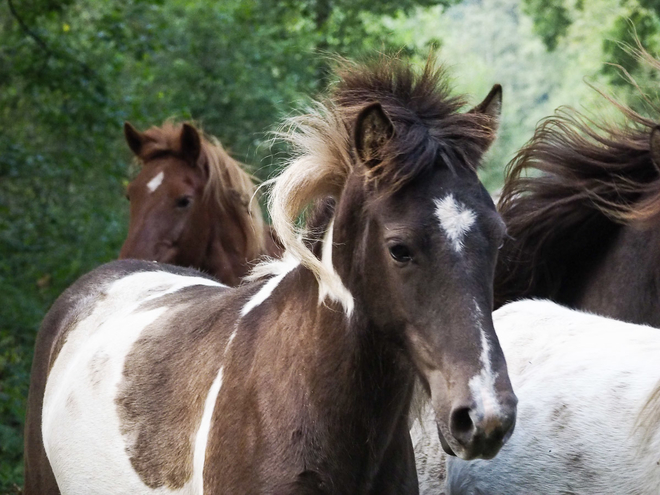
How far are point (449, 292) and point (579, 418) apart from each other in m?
0.94

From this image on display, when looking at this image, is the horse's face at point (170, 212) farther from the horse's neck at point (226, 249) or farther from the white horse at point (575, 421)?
the white horse at point (575, 421)

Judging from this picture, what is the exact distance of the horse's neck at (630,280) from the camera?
12.2ft

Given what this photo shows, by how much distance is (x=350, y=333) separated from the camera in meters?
2.75

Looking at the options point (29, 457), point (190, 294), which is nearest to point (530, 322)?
point (190, 294)

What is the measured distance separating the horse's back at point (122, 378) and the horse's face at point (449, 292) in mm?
844

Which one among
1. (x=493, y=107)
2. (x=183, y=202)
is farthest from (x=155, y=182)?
(x=493, y=107)

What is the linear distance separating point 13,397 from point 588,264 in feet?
17.3

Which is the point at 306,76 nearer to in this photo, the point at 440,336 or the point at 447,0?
the point at 447,0

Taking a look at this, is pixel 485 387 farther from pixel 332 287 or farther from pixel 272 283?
pixel 272 283

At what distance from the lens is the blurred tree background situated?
9062 mm

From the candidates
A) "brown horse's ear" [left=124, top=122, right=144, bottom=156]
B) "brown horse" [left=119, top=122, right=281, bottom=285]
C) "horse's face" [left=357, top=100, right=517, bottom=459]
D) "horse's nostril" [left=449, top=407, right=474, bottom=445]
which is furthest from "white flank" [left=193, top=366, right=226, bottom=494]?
"brown horse's ear" [left=124, top=122, right=144, bottom=156]

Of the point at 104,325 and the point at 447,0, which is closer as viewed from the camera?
the point at 104,325

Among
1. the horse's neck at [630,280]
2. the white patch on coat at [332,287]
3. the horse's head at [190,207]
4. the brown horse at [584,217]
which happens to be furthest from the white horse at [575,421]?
the horse's head at [190,207]

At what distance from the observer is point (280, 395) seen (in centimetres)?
279
